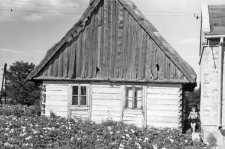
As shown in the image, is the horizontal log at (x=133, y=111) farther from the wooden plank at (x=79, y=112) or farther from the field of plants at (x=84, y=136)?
the wooden plank at (x=79, y=112)

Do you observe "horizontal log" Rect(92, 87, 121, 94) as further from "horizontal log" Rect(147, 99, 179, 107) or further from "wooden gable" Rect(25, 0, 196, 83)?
"horizontal log" Rect(147, 99, 179, 107)

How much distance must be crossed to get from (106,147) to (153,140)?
285cm

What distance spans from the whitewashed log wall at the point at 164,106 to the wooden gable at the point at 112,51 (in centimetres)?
51

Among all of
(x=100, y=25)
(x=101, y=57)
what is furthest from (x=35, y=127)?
(x=100, y=25)

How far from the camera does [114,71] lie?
14758mm

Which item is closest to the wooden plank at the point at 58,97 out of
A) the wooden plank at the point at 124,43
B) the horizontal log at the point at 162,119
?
the wooden plank at the point at 124,43

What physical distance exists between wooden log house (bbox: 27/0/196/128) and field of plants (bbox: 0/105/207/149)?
2.42ft

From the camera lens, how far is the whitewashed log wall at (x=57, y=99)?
15320 millimetres

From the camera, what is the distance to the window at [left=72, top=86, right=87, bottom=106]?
15.2 metres

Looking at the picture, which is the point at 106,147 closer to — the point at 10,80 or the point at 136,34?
the point at 136,34

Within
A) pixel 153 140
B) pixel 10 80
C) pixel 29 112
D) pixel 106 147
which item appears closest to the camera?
pixel 106 147

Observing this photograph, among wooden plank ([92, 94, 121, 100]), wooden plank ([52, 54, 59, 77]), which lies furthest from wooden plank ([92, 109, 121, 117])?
wooden plank ([52, 54, 59, 77])

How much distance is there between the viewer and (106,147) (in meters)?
9.95

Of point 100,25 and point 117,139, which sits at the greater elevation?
point 100,25
